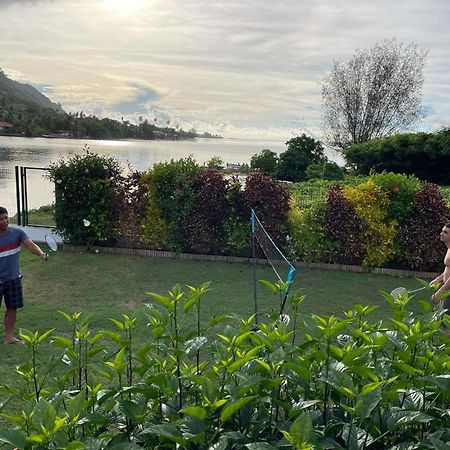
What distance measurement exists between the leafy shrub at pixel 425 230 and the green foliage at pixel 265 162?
2014 cm

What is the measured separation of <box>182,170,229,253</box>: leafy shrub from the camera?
31.6ft

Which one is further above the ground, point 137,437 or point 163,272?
point 137,437

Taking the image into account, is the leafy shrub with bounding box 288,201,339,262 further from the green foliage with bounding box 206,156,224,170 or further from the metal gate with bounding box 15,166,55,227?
the metal gate with bounding box 15,166,55,227

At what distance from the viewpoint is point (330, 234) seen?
9258 mm

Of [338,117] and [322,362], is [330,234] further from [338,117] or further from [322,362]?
[338,117]

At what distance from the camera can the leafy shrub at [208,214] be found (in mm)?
9633

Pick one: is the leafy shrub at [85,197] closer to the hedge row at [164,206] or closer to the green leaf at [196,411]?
the hedge row at [164,206]

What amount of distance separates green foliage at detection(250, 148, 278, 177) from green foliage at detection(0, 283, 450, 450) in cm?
2727

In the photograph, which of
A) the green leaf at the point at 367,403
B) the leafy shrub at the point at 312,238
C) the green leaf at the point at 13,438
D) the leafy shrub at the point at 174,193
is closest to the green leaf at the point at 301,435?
the green leaf at the point at 367,403

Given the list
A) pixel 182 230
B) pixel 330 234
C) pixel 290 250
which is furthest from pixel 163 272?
pixel 330 234

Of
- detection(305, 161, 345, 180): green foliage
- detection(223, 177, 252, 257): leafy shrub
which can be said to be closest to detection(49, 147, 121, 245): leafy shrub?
detection(223, 177, 252, 257): leafy shrub

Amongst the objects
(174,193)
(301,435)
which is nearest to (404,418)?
(301,435)

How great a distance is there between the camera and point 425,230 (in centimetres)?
900

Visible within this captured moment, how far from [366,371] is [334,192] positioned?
774 centimetres
